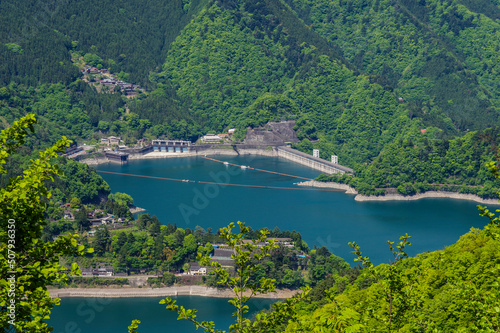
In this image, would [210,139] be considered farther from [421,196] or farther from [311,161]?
[421,196]

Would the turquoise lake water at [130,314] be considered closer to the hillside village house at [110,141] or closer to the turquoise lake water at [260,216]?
the turquoise lake water at [260,216]

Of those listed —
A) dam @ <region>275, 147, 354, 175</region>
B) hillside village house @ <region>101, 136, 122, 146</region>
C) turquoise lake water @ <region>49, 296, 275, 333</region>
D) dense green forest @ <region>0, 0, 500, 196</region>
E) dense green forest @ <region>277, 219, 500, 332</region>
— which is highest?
dense green forest @ <region>0, 0, 500, 196</region>

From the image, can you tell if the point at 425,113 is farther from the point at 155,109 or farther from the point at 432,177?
the point at 155,109

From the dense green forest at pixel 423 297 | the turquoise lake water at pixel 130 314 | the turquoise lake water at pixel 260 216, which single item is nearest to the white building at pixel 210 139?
the turquoise lake water at pixel 260 216

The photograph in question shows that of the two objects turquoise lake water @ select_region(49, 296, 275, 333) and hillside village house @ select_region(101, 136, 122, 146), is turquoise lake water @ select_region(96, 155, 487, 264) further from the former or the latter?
turquoise lake water @ select_region(49, 296, 275, 333)

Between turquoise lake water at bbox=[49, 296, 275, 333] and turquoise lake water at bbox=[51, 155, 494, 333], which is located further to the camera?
turquoise lake water at bbox=[51, 155, 494, 333]

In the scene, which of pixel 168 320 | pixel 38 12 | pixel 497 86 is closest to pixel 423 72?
pixel 497 86

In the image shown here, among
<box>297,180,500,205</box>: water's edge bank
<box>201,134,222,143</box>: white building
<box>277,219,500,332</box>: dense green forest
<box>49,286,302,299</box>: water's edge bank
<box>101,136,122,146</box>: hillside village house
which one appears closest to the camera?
<box>277,219,500,332</box>: dense green forest

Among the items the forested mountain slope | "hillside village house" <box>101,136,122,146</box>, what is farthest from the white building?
the forested mountain slope

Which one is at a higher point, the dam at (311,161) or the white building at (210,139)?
the white building at (210,139)
